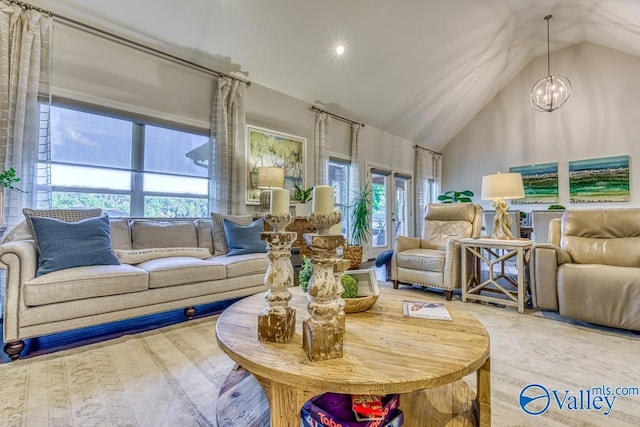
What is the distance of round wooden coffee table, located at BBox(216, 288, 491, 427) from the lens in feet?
2.56

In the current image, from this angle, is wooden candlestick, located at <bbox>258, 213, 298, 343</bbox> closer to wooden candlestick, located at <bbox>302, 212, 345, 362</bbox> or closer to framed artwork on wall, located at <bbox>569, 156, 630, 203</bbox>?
wooden candlestick, located at <bbox>302, 212, 345, 362</bbox>

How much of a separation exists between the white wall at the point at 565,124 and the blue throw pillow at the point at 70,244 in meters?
7.18

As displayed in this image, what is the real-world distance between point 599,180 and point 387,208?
12.6 ft

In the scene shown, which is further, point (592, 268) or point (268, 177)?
point (268, 177)

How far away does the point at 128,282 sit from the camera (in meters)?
2.13

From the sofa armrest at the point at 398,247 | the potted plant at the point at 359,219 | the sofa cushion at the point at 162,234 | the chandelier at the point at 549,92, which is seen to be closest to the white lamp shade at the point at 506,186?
the sofa armrest at the point at 398,247

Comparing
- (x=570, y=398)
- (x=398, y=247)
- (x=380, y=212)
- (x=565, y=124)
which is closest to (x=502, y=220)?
(x=398, y=247)

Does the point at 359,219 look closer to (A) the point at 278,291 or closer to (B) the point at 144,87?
(B) the point at 144,87

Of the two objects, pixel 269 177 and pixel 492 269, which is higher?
pixel 269 177

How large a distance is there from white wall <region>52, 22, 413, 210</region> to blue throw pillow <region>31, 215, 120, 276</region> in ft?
4.68

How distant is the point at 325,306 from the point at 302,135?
4.16 m

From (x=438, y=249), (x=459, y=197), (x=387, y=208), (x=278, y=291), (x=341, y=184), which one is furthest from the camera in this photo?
(x=459, y=197)

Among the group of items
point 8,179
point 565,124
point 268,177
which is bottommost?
point 8,179

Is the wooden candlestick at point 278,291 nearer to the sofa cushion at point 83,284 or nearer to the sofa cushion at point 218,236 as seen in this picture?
the sofa cushion at point 83,284
